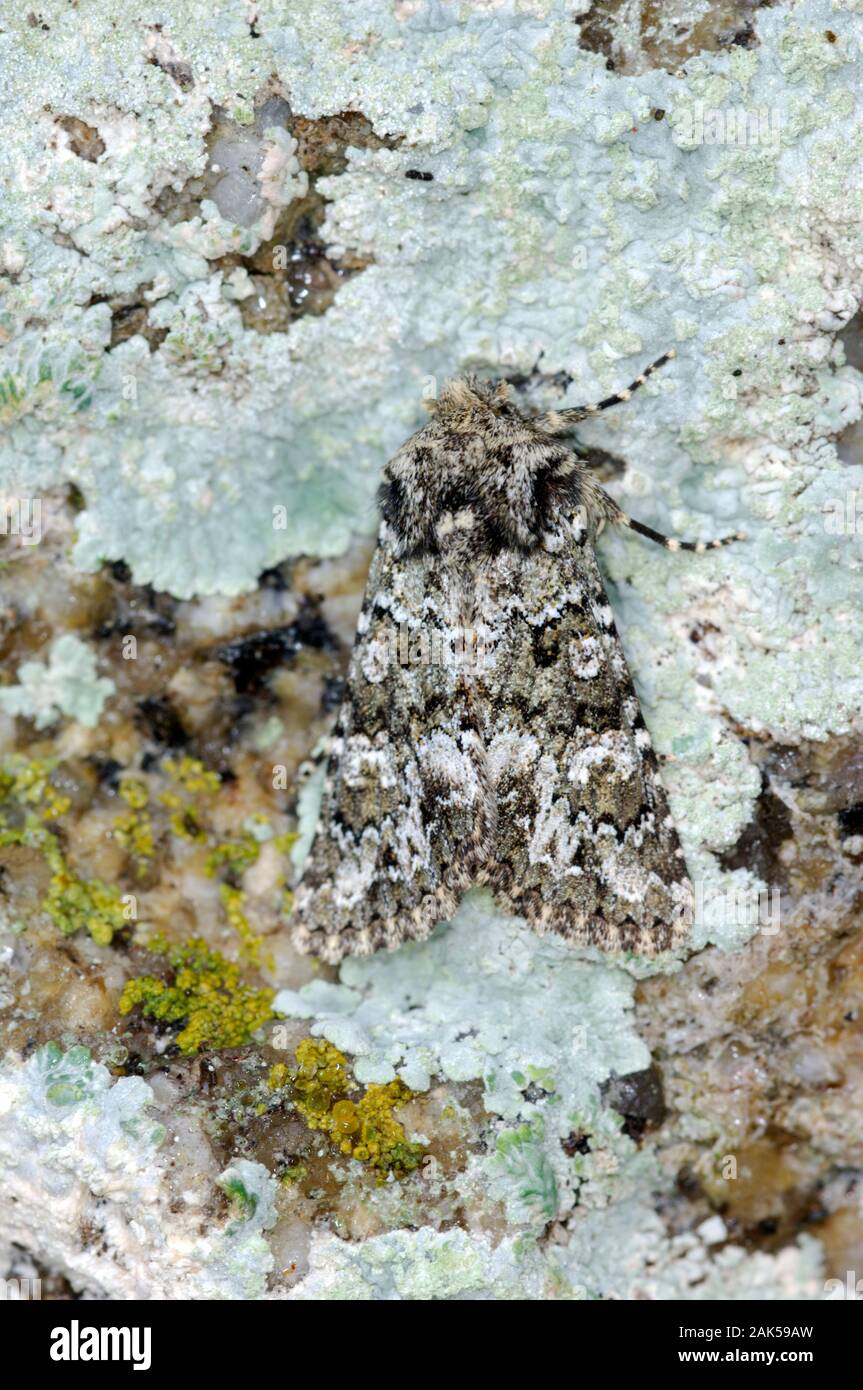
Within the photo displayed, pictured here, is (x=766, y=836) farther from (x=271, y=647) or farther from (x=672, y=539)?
(x=271, y=647)

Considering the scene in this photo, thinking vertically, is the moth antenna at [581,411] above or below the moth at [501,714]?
above

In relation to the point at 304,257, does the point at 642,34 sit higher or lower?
higher

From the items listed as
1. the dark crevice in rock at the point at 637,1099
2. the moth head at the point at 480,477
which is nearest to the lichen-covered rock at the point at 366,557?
the dark crevice in rock at the point at 637,1099

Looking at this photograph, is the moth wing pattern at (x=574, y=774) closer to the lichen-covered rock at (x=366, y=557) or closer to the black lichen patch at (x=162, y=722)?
the lichen-covered rock at (x=366, y=557)

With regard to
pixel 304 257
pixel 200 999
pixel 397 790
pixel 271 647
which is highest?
pixel 304 257

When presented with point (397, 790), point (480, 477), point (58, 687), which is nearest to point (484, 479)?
point (480, 477)

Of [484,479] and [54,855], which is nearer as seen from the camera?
[484,479]

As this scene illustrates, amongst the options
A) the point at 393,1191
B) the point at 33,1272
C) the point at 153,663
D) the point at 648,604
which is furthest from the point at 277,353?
the point at 33,1272
